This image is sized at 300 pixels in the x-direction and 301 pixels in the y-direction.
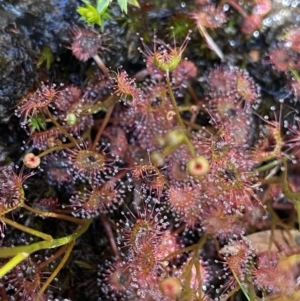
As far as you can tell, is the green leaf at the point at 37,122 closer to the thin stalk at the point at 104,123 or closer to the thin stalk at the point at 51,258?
the thin stalk at the point at 104,123

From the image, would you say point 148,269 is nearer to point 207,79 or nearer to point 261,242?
point 261,242

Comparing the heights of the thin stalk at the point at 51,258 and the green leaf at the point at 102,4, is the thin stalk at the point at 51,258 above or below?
below

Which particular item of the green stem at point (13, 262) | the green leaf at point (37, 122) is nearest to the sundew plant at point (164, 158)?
the green leaf at point (37, 122)

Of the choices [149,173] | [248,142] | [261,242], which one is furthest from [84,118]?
[261,242]

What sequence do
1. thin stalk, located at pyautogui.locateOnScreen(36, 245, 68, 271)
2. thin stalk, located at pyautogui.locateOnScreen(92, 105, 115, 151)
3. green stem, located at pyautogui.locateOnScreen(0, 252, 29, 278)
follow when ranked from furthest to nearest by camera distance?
thin stalk, located at pyautogui.locateOnScreen(92, 105, 115, 151) → thin stalk, located at pyautogui.locateOnScreen(36, 245, 68, 271) → green stem, located at pyautogui.locateOnScreen(0, 252, 29, 278)

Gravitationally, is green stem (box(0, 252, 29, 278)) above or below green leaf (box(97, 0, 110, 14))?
below

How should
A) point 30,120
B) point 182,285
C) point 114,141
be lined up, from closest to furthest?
point 182,285 < point 30,120 < point 114,141

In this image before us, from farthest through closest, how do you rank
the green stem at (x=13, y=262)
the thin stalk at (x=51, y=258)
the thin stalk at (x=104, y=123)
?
1. the thin stalk at (x=104, y=123)
2. the thin stalk at (x=51, y=258)
3. the green stem at (x=13, y=262)

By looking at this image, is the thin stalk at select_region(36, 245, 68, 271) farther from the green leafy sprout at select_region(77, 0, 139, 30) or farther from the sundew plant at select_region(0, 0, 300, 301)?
the green leafy sprout at select_region(77, 0, 139, 30)

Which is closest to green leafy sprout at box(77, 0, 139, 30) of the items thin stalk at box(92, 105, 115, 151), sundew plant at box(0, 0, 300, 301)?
sundew plant at box(0, 0, 300, 301)

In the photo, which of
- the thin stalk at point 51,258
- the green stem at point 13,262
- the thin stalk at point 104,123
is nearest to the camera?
the green stem at point 13,262

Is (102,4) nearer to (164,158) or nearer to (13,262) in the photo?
(164,158)
